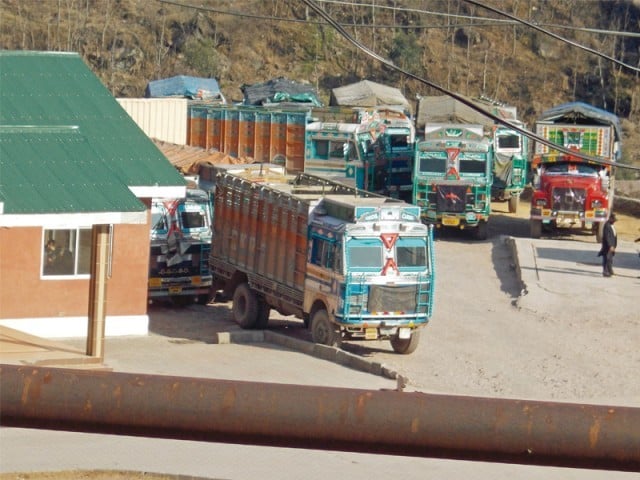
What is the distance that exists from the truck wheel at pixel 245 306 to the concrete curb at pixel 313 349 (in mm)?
529

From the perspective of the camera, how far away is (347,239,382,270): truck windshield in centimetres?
2056

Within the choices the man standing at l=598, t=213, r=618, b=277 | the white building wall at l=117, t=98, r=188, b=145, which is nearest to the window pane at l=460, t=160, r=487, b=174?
the man standing at l=598, t=213, r=618, b=277

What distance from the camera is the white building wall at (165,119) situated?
39.5 meters

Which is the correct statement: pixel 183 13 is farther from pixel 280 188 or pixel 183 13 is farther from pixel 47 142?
pixel 47 142

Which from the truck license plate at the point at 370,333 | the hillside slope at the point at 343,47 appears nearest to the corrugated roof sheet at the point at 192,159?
the truck license plate at the point at 370,333

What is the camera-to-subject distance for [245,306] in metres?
23.7

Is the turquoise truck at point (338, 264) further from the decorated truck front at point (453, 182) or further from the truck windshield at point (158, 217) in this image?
the decorated truck front at point (453, 182)

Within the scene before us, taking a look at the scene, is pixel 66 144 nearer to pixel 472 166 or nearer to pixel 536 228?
pixel 472 166

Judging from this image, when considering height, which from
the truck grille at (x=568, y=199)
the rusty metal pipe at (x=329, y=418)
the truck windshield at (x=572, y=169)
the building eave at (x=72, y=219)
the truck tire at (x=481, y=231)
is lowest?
the truck tire at (x=481, y=231)

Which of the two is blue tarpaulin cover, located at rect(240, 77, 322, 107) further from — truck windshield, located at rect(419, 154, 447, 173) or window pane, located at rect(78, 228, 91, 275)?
window pane, located at rect(78, 228, 91, 275)

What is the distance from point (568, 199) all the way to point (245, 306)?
13116 mm

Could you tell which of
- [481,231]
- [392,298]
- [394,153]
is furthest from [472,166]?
[392,298]

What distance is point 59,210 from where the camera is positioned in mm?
17328

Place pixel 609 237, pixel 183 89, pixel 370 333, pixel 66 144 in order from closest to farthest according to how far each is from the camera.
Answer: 1. pixel 66 144
2. pixel 370 333
3. pixel 609 237
4. pixel 183 89
